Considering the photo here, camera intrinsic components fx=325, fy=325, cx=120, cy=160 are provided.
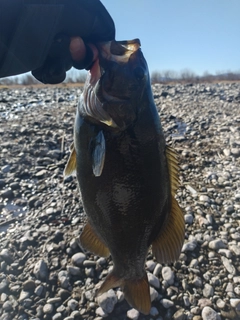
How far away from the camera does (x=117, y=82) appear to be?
86.4 inches

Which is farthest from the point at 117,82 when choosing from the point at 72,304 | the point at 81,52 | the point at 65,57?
the point at 72,304

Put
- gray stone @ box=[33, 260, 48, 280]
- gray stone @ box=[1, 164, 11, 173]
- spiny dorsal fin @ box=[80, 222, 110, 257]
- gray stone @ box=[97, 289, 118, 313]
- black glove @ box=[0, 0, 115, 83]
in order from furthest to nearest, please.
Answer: gray stone @ box=[1, 164, 11, 173], gray stone @ box=[33, 260, 48, 280], gray stone @ box=[97, 289, 118, 313], spiny dorsal fin @ box=[80, 222, 110, 257], black glove @ box=[0, 0, 115, 83]

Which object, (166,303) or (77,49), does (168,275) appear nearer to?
(166,303)

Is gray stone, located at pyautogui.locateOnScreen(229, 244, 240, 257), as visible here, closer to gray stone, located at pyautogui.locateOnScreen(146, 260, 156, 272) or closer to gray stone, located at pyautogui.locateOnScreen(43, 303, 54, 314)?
gray stone, located at pyautogui.locateOnScreen(146, 260, 156, 272)

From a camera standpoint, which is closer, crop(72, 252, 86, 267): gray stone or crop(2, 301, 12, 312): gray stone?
crop(2, 301, 12, 312): gray stone

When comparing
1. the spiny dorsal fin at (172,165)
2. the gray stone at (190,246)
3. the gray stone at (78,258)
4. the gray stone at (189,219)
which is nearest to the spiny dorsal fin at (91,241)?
the spiny dorsal fin at (172,165)

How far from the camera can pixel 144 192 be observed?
231 cm

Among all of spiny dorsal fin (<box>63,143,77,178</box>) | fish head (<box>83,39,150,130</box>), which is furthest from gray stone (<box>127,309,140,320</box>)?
fish head (<box>83,39,150,130</box>)

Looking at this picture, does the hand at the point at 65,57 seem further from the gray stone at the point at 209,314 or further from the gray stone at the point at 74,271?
the gray stone at the point at 209,314

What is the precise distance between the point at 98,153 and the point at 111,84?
48cm

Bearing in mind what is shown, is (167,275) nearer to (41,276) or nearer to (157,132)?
(41,276)

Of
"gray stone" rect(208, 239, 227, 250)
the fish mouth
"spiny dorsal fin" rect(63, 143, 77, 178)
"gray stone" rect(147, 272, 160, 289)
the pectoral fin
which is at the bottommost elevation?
"gray stone" rect(147, 272, 160, 289)

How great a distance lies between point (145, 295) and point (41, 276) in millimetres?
1605

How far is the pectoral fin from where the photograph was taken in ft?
6.77
